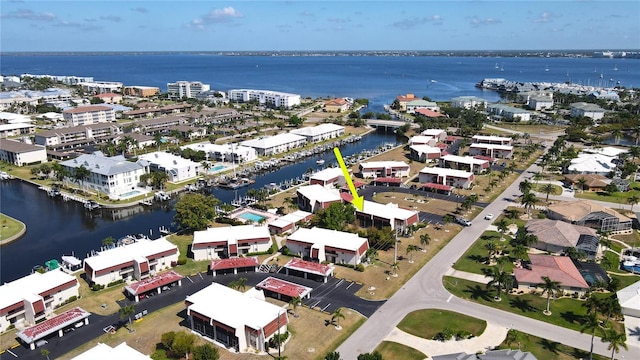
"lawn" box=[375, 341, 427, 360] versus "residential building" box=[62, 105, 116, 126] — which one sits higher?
"residential building" box=[62, 105, 116, 126]

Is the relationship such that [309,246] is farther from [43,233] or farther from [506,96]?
[506,96]

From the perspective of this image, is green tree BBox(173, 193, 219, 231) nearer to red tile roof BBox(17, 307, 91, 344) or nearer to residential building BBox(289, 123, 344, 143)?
red tile roof BBox(17, 307, 91, 344)

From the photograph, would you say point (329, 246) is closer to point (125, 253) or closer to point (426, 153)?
point (125, 253)

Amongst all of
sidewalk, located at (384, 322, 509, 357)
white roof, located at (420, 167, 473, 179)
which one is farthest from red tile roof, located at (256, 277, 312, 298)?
white roof, located at (420, 167, 473, 179)

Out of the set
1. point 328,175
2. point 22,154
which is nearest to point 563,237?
point 328,175

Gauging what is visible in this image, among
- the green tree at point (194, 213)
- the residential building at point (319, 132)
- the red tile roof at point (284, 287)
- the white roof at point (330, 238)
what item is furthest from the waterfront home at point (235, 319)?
the residential building at point (319, 132)
